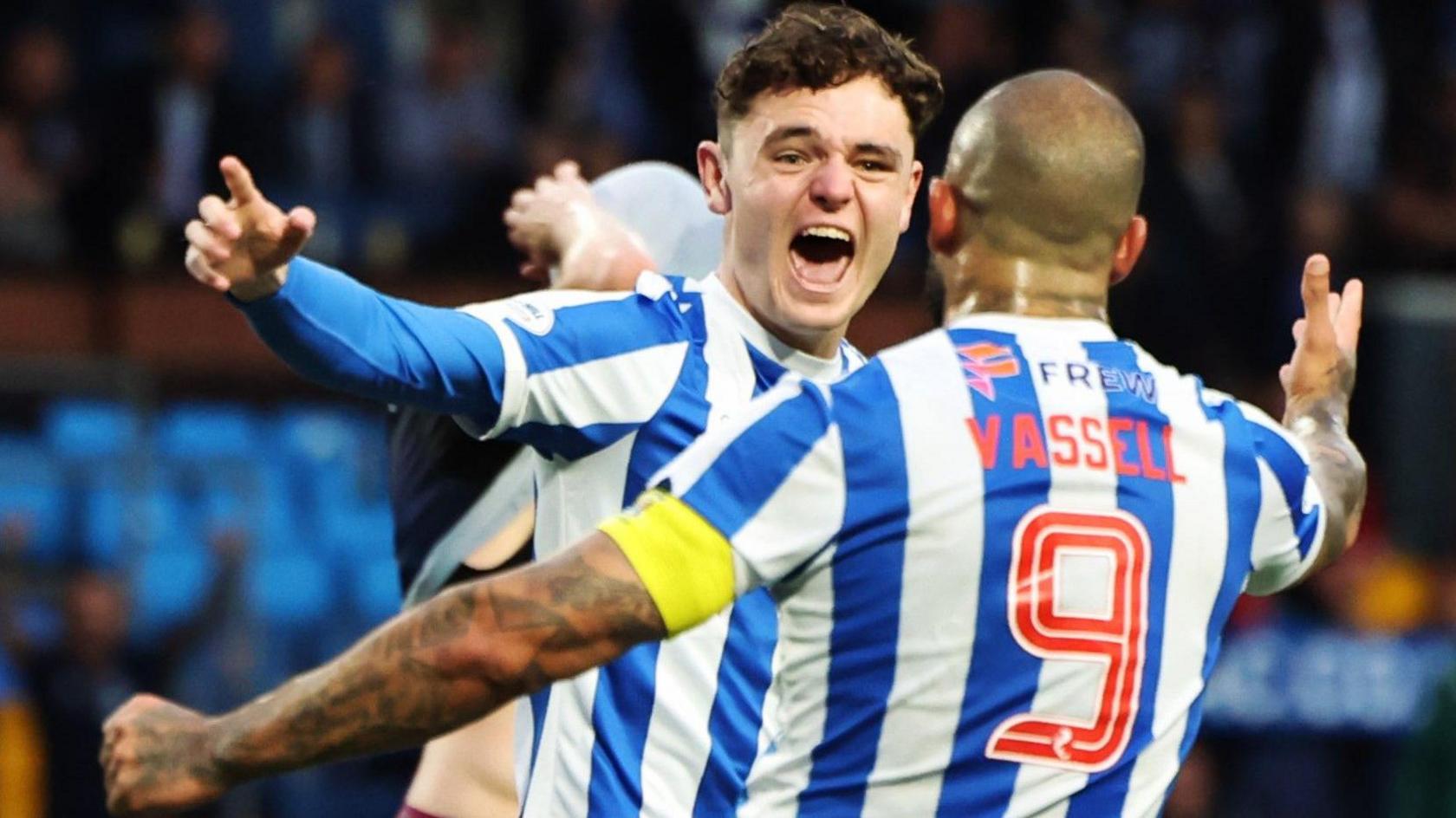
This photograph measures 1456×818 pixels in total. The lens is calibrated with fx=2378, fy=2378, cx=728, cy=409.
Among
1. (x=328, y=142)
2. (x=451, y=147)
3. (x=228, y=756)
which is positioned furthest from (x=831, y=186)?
(x=451, y=147)

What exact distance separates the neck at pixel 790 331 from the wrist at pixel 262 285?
33.3 inches

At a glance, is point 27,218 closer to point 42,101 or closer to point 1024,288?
point 42,101

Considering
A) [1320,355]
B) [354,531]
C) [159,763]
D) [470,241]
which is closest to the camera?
[159,763]

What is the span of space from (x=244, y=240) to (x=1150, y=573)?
1.34m

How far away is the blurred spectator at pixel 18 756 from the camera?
8.27 metres

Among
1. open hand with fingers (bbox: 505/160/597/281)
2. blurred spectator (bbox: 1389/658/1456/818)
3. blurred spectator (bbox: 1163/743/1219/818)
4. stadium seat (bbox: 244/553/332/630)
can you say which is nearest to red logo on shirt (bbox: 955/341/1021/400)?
open hand with fingers (bbox: 505/160/597/281)

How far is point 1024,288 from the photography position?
3199 mm

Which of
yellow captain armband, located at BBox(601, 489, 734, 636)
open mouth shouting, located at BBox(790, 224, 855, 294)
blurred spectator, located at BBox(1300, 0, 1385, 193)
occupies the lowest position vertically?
yellow captain armband, located at BBox(601, 489, 734, 636)

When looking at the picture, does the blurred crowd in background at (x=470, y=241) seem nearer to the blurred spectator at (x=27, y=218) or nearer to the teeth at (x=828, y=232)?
the blurred spectator at (x=27, y=218)

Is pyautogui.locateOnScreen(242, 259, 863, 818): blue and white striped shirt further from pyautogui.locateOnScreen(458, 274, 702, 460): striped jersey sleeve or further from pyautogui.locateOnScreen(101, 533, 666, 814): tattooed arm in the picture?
pyautogui.locateOnScreen(101, 533, 666, 814): tattooed arm

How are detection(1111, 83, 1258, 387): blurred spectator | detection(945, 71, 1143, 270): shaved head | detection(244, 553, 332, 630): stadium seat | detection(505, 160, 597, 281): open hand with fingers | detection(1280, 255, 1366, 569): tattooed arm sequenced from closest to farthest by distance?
1. detection(945, 71, 1143, 270): shaved head
2. detection(1280, 255, 1366, 569): tattooed arm
3. detection(505, 160, 597, 281): open hand with fingers
4. detection(244, 553, 332, 630): stadium seat
5. detection(1111, 83, 1258, 387): blurred spectator

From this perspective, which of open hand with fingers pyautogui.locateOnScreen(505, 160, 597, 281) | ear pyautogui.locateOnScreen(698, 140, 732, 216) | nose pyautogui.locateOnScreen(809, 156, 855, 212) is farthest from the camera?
open hand with fingers pyautogui.locateOnScreen(505, 160, 597, 281)

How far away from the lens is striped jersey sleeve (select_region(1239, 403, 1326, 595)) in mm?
3287

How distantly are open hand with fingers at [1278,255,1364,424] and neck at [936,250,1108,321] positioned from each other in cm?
72
